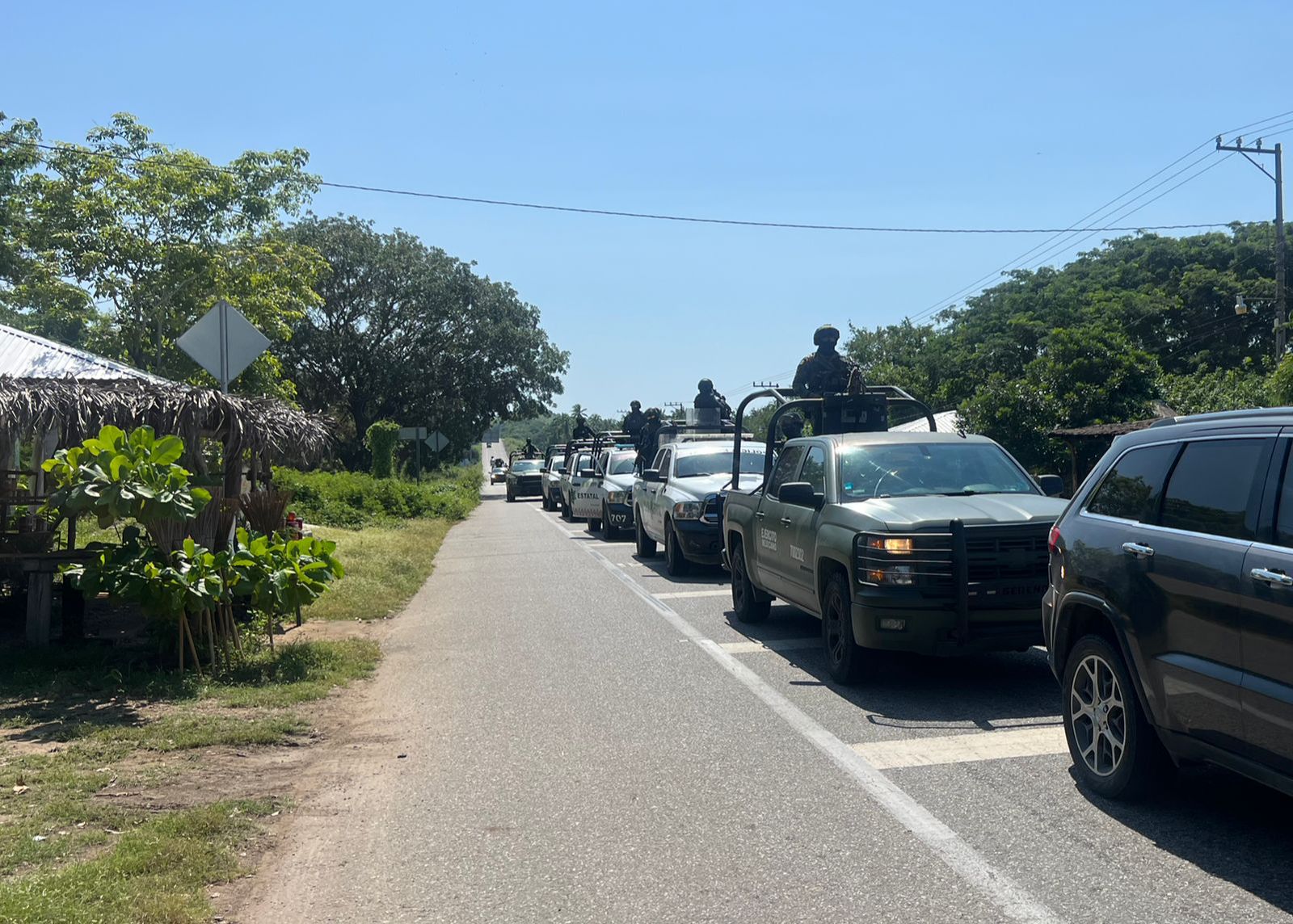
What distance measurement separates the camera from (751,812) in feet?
18.4

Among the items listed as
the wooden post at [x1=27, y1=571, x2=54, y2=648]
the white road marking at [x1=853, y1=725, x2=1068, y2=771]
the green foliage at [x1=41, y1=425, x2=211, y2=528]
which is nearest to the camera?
the white road marking at [x1=853, y1=725, x2=1068, y2=771]

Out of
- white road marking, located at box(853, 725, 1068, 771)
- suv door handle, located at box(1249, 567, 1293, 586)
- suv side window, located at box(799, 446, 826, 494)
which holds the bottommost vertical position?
white road marking, located at box(853, 725, 1068, 771)

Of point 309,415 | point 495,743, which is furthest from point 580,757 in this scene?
point 309,415

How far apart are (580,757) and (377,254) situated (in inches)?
1947

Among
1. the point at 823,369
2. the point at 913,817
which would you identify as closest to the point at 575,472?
the point at 823,369

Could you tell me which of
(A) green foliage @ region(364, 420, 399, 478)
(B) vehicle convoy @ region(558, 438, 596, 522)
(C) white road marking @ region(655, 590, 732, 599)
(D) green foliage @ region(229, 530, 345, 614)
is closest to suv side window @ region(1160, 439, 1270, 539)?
(D) green foliage @ region(229, 530, 345, 614)

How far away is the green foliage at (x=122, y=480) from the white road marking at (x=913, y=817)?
419 centimetres

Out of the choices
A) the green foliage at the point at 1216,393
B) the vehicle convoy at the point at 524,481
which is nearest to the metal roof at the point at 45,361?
the green foliage at the point at 1216,393

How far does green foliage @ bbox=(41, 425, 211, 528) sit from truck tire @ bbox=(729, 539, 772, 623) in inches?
201

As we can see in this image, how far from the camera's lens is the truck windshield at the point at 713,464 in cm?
1694

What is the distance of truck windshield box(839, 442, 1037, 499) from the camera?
29.9 feet

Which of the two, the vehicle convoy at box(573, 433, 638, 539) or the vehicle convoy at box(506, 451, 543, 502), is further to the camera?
the vehicle convoy at box(506, 451, 543, 502)

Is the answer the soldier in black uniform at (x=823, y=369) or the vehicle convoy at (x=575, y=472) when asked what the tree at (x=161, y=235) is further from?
the soldier in black uniform at (x=823, y=369)

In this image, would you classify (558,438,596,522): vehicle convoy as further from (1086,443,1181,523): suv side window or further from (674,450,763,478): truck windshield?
(1086,443,1181,523): suv side window
